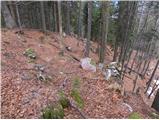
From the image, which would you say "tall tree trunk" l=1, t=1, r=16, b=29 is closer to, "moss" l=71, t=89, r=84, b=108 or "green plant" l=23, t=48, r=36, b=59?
"green plant" l=23, t=48, r=36, b=59

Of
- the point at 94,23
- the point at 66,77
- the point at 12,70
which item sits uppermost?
the point at 12,70

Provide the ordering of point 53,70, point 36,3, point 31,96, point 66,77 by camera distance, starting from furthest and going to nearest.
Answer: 1. point 36,3
2. point 53,70
3. point 66,77
4. point 31,96

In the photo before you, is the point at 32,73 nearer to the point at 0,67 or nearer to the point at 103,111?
the point at 0,67

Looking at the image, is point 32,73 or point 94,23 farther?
point 94,23

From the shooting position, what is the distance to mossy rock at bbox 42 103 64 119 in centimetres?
677

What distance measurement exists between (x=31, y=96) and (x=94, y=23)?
1947 cm

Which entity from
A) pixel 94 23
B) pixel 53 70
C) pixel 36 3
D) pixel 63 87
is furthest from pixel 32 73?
pixel 94 23

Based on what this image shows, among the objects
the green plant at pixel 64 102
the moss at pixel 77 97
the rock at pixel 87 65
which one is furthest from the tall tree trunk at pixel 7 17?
the green plant at pixel 64 102

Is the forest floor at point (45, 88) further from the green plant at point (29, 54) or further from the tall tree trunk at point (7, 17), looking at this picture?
the tall tree trunk at point (7, 17)

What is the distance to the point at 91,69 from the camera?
43.0 ft

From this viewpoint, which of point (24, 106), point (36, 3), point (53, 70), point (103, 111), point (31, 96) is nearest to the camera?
point (24, 106)

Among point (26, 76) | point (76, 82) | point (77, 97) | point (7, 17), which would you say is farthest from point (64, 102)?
point (7, 17)

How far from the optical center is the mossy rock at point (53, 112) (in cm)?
677

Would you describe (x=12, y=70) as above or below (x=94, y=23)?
above
